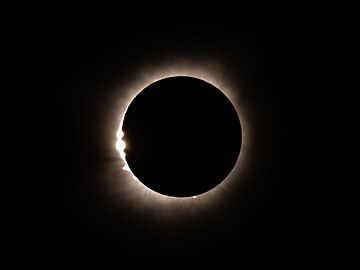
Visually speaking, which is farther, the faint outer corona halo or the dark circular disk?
the faint outer corona halo

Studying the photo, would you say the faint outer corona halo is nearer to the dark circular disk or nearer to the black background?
the black background

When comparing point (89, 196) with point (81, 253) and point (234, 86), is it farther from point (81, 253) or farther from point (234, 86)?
point (234, 86)

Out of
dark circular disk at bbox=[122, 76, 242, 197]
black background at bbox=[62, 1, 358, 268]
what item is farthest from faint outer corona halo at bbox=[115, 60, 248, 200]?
dark circular disk at bbox=[122, 76, 242, 197]

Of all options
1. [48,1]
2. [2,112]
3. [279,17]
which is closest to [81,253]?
[2,112]

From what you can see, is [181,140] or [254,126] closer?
[181,140]
